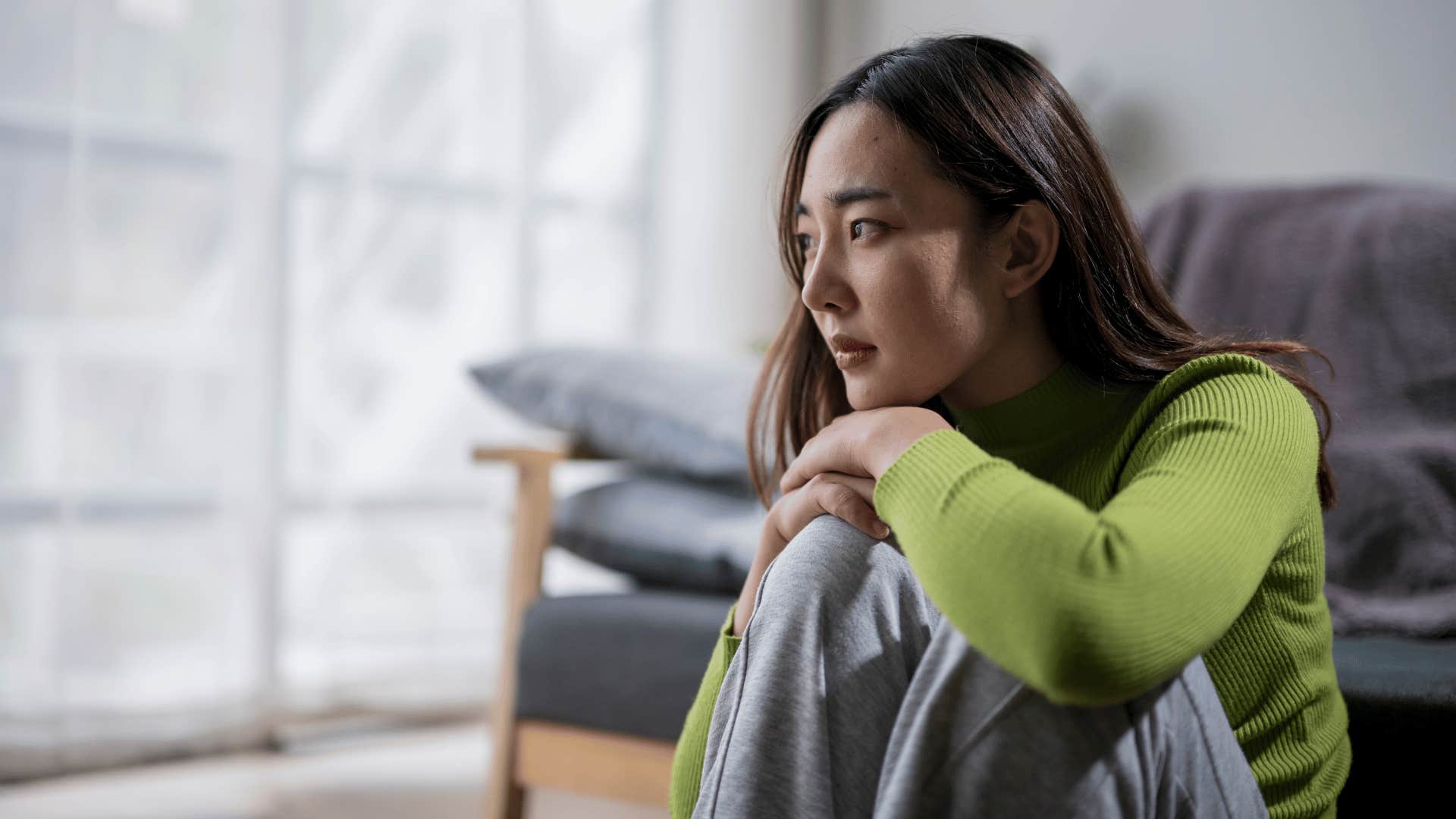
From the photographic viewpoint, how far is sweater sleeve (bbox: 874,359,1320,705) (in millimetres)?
664

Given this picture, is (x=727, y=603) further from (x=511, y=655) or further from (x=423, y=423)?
(x=423, y=423)

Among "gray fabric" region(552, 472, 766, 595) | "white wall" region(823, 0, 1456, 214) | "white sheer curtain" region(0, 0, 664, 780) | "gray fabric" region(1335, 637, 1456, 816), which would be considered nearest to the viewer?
"gray fabric" region(1335, 637, 1456, 816)

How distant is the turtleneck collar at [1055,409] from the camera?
976 millimetres

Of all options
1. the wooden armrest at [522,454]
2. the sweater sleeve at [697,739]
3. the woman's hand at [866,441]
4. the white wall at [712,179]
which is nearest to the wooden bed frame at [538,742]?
the wooden armrest at [522,454]

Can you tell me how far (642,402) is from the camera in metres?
1.74

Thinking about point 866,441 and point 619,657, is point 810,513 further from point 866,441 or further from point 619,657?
point 619,657

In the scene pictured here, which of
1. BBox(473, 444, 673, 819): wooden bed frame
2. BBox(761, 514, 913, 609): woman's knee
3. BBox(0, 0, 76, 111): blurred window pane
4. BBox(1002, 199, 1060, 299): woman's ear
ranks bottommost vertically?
BBox(473, 444, 673, 819): wooden bed frame

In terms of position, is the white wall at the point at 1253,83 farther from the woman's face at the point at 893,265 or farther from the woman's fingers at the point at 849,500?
the woman's fingers at the point at 849,500

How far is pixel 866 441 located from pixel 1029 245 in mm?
235

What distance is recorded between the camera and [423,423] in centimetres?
242

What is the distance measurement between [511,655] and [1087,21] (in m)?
1.85

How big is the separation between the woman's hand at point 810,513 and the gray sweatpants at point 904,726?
0.05ft

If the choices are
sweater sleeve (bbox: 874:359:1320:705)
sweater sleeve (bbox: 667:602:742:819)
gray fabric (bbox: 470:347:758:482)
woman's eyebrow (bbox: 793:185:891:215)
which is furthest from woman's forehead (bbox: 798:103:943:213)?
gray fabric (bbox: 470:347:758:482)

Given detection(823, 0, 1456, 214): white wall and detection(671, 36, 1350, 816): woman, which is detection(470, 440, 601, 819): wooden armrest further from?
detection(823, 0, 1456, 214): white wall
